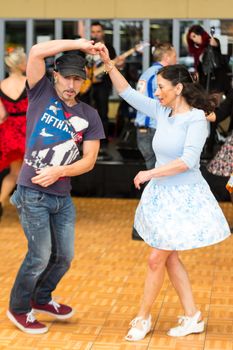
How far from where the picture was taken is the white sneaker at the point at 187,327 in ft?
16.7

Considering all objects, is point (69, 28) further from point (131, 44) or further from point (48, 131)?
point (48, 131)

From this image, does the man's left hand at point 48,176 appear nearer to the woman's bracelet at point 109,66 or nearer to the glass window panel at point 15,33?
the woman's bracelet at point 109,66

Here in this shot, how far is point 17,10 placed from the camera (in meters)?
11.8

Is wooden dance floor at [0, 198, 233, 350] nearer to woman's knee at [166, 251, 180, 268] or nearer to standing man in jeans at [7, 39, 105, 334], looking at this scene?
standing man in jeans at [7, 39, 105, 334]

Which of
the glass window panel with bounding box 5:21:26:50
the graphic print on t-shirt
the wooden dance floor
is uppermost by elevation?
the graphic print on t-shirt

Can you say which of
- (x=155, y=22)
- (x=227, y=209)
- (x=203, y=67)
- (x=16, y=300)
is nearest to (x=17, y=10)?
(x=155, y=22)

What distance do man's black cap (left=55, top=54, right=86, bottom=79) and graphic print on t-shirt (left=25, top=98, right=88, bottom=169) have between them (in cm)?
17

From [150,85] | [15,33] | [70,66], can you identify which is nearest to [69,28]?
[15,33]

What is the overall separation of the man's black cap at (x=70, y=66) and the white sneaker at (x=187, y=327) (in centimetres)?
144

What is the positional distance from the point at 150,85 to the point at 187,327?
9.93 feet

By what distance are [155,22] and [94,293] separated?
274 inches

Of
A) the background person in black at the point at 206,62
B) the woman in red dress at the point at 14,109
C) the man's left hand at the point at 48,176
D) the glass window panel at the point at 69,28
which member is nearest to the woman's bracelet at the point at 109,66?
the man's left hand at the point at 48,176

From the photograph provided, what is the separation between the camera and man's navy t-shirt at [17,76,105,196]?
489cm

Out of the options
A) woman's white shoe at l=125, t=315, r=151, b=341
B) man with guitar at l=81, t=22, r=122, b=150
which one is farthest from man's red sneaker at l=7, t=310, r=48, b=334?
man with guitar at l=81, t=22, r=122, b=150
